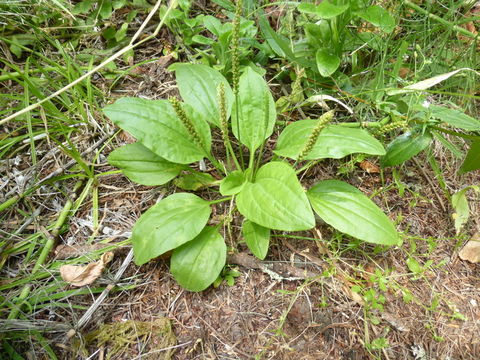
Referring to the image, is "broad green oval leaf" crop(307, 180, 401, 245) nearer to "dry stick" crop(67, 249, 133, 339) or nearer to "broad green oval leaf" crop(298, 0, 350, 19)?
"broad green oval leaf" crop(298, 0, 350, 19)

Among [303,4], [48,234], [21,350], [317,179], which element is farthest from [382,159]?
[21,350]

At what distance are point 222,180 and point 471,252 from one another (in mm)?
1221

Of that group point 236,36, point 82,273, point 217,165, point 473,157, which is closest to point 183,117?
point 236,36

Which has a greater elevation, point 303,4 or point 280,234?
point 303,4

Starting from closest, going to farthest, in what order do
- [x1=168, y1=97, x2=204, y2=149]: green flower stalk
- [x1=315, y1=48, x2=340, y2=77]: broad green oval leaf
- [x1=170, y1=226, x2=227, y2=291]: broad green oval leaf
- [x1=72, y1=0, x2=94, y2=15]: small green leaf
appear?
[x1=168, y1=97, x2=204, y2=149]: green flower stalk, [x1=170, y1=226, x2=227, y2=291]: broad green oval leaf, [x1=315, y1=48, x2=340, y2=77]: broad green oval leaf, [x1=72, y1=0, x2=94, y2=15]: small green leaf

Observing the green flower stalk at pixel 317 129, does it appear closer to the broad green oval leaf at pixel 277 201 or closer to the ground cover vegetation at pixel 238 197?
the ground cover vegetation at pixel 238 197

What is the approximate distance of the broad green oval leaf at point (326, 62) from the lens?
163cm

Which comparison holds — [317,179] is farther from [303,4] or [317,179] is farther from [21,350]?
[21,350]

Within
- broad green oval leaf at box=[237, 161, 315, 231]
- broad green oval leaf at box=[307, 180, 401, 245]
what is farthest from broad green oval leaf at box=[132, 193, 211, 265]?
broad green oval leaf at box=[307, 180, 401, 245]

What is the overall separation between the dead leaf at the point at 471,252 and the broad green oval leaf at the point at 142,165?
4.59 ft

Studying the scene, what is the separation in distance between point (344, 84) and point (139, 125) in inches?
43.7

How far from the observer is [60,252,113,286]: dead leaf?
1.31m

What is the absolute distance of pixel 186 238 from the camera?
131 cm

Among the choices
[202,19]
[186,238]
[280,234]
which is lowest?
[280,234]
